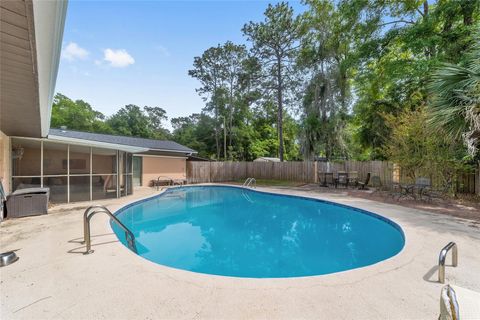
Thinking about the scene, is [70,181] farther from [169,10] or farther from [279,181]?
[279,181]

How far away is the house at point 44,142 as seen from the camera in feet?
5.81

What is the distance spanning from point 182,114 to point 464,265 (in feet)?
118

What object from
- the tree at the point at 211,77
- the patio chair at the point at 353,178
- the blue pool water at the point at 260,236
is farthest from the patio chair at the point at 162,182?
the patio chair at the point at 353,178

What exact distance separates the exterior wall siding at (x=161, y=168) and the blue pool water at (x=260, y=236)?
15.5 ft

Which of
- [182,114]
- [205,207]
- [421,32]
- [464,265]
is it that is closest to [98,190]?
[205,207]

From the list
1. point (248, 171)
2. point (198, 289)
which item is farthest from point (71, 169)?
point (248, 171)

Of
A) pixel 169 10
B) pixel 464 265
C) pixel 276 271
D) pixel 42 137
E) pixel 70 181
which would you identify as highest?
pixel 169 10

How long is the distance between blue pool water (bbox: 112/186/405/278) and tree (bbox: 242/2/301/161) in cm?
1090

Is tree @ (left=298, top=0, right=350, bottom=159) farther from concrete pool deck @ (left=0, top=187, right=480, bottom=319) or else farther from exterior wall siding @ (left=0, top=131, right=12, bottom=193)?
exterior wall siding @ (left=0, top=131, right=12, bottom=193)

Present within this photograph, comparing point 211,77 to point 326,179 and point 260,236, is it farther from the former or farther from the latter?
point 260,236

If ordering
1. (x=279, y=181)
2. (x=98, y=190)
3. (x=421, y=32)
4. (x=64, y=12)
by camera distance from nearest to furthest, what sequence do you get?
(x=64, y=12), (x=98, y=190), (x=421, y=32), (x=279, y=181)

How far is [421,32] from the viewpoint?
1069cm

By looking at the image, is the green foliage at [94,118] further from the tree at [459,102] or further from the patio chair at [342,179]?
the tree at [459,102]

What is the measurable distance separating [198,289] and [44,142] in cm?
891
